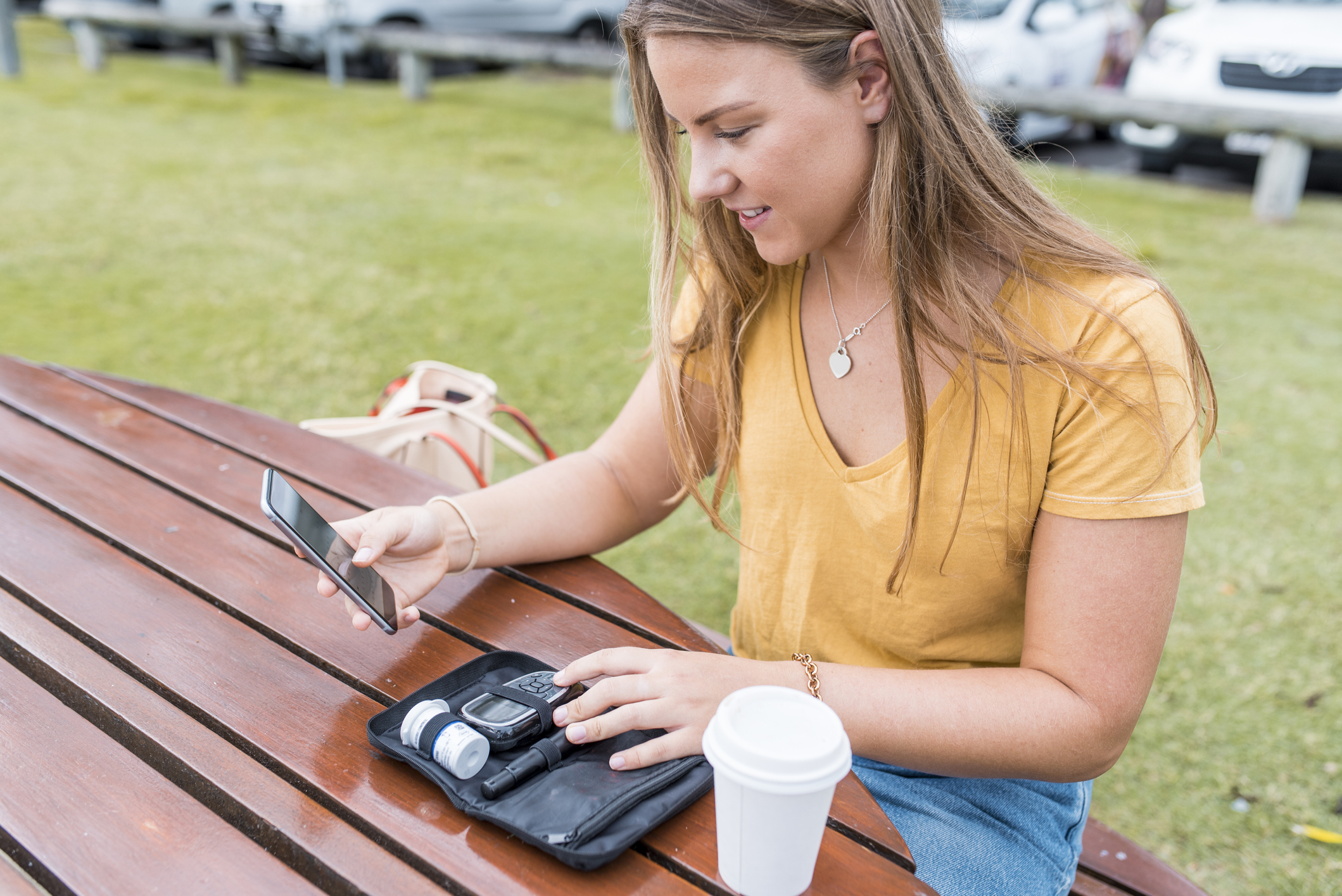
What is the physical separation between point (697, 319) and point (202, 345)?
3.58m

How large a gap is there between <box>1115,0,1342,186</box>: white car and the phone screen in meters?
7.12

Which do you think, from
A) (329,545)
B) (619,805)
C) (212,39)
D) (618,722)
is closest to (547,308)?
(329,545)

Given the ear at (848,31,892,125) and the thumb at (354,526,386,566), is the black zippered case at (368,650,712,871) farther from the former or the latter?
the ear at (848,31,892,125)

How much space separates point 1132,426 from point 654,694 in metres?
0.63

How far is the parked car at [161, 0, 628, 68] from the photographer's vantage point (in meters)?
10.2

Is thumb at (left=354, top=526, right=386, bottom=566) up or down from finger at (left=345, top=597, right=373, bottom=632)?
up

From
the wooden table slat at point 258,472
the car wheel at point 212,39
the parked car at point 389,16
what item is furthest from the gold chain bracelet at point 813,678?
the car wheel at point 212,39

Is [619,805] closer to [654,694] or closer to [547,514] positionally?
[654,694]

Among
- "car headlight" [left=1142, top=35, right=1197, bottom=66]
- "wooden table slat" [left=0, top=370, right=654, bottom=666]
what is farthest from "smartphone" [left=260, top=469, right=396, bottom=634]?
"car headlight" [left=1142, top=35, right=1197, bottom=66]

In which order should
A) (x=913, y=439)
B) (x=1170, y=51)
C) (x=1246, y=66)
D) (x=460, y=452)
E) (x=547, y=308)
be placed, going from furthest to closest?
(x=1170, y=51) → (x=1246, y=66) → (x=547, y=308) → (x=460, y=452) → (x=913, y=439)

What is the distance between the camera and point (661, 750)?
1.10 meters

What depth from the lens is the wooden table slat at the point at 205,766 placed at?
3.20 feet

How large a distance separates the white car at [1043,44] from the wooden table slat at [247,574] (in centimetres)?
671

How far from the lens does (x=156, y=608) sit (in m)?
1.38
